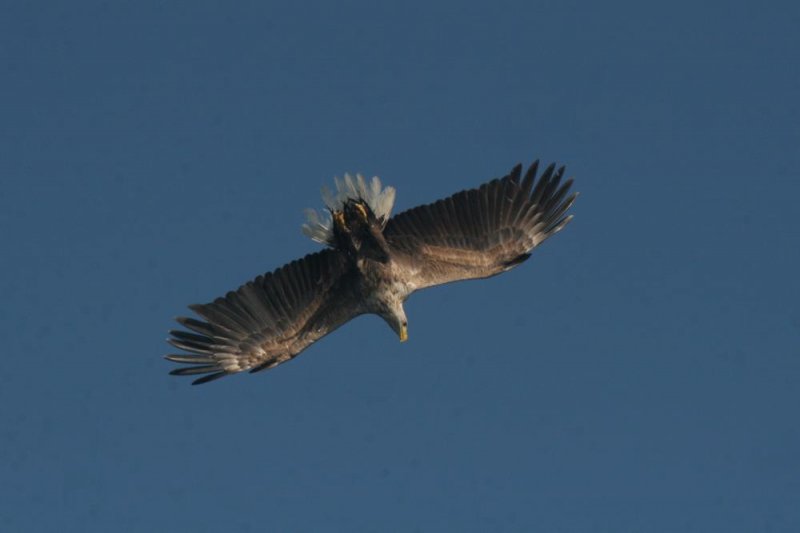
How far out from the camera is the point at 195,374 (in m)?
19.3

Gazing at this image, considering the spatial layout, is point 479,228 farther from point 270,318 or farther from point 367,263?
point 270,318

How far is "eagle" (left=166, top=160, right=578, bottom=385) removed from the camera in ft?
64.3

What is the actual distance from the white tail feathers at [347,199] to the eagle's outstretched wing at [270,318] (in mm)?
337

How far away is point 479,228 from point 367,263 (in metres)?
1.77

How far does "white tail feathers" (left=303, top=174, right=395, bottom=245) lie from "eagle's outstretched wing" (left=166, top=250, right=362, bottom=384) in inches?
13.3

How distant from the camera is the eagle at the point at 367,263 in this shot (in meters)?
19.6

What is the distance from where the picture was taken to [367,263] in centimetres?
2006

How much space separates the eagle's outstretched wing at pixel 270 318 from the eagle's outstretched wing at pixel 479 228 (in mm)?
1029

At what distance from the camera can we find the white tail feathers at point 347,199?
20.2 meters

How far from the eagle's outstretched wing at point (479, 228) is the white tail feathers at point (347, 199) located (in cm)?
29

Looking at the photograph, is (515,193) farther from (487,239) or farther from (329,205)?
(329,205)

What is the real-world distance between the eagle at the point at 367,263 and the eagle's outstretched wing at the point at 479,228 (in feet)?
0.05

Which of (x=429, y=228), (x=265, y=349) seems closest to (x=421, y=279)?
(x=429, y=228)

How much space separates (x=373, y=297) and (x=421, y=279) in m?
0.77
